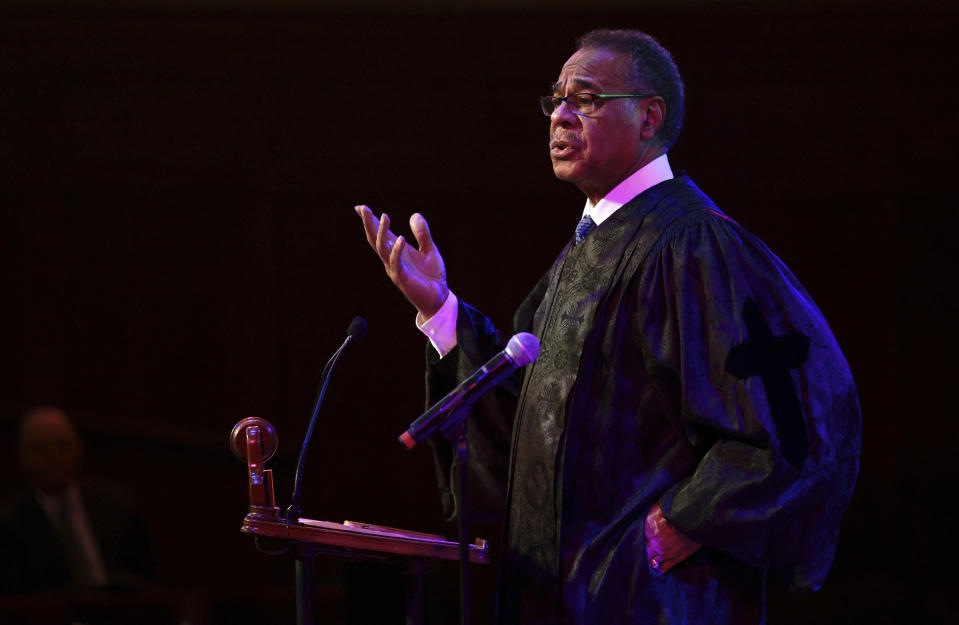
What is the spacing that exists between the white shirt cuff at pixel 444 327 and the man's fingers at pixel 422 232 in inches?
4.5

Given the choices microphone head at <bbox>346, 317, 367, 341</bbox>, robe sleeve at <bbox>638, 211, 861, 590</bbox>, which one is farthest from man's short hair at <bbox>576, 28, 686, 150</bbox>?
microphone head at <bbox>346, 317, 367, 341</bbox>

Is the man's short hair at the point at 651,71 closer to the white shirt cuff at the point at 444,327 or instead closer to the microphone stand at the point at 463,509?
the white shirt cuff at the point at 444,327

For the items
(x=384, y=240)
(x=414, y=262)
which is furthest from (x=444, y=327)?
(x=384, y=240)

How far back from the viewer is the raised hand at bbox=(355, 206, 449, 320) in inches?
80.4

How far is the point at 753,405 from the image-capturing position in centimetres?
167

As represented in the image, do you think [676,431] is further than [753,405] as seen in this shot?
Yes

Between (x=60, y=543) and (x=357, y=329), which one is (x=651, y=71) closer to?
(x=357, y=329)

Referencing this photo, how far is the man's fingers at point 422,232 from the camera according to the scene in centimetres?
209

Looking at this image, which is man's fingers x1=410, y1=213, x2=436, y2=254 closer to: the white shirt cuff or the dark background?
the white shirt cuff

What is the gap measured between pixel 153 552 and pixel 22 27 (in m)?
2.41

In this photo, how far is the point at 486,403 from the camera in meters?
2.27

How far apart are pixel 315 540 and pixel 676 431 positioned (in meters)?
0.60

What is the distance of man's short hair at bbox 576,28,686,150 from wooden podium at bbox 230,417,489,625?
856mm

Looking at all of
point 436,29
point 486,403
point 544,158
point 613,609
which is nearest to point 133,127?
point 436,29
